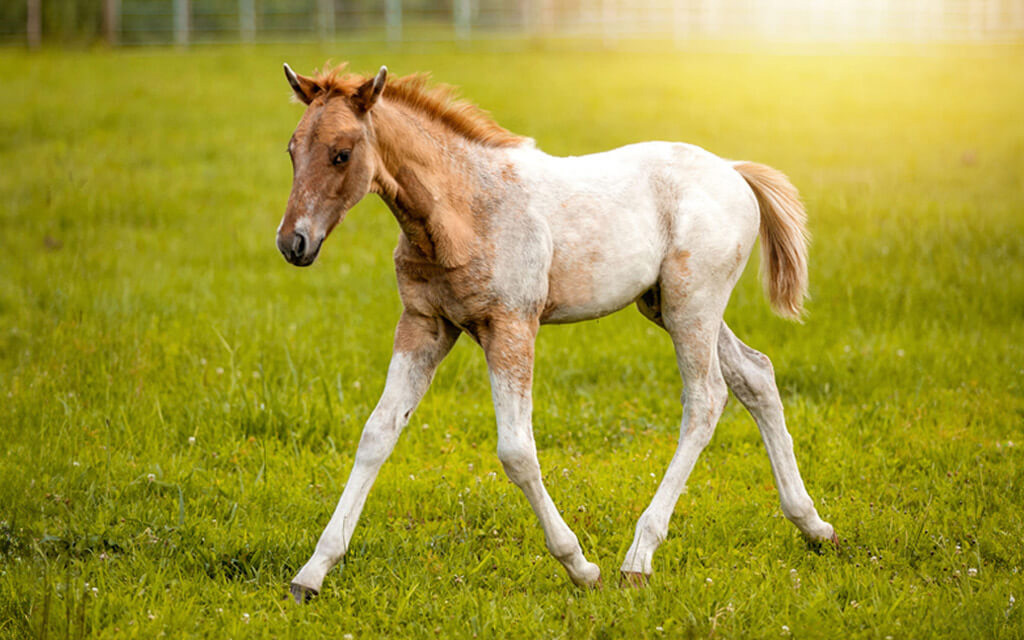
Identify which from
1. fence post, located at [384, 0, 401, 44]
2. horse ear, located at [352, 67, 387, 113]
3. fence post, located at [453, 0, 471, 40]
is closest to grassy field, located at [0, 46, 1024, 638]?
horse ear, located at [352, 67, 387, 113]

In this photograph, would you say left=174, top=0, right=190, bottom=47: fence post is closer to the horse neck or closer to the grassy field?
the grassy field

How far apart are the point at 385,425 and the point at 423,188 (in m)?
1.03

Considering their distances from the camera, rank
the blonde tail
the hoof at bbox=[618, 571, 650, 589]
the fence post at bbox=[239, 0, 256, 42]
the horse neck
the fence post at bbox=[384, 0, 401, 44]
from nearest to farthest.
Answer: the horse neck < the hoof at bbox=[618, 571, 650, 589] < the blonde tail < the fence post at bbox=[384, 0, 401, 44] < the fence post at bbox=[239, 0, 256, 42]

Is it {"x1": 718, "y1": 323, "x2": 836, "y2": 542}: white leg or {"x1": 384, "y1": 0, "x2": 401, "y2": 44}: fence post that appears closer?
{"x1": 718, "y1": 323, "x2": 836, "y2": 542}: white leg

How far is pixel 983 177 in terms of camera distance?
13.0 metres

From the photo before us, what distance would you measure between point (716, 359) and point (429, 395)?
2.63 metres

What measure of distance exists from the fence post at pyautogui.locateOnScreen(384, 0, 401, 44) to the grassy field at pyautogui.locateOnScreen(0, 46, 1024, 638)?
14.6 metres

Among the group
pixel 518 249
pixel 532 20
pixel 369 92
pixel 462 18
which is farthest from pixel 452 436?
pixel 532 20

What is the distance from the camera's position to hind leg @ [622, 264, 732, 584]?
15.5 ft

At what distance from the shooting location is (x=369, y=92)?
4.03 meters

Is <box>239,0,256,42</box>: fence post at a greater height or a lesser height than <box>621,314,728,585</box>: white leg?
greater

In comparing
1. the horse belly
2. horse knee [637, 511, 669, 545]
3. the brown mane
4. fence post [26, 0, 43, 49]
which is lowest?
horse knee [637, 511, 669, 545]

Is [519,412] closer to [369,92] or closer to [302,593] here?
[302,593]

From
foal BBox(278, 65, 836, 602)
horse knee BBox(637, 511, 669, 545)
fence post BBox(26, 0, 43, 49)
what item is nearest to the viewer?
foal BBox(278, 65, 836, 602)
